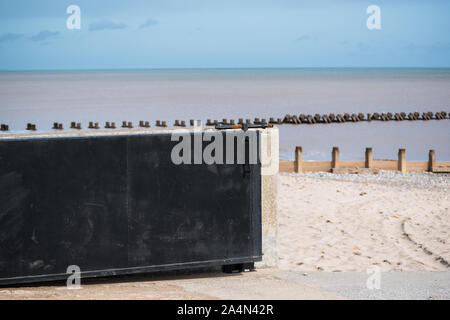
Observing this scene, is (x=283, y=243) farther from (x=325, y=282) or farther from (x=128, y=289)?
(x=128, y=289)

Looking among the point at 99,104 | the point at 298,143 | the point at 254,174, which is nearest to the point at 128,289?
the point at 254,174

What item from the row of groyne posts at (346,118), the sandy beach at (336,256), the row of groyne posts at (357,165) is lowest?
the sandy beach at (336,256)

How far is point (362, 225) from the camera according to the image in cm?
1166

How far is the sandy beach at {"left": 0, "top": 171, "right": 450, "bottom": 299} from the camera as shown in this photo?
693 cm

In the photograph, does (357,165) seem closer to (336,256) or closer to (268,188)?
(336,256)

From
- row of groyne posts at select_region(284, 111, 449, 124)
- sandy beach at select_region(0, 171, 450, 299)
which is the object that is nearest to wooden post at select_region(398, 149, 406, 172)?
sandy beach at select_region(0, 171, 450, 299)

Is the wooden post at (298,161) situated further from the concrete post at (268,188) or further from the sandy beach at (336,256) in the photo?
the concrete post at (268,188)

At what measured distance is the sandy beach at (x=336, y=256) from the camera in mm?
6934

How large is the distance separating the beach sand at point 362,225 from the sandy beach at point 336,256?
15 millimetres

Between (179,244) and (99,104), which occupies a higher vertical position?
(99,104)

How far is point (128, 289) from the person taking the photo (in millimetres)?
7039

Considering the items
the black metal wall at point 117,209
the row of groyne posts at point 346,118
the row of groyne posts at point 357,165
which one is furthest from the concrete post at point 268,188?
the row of groyne posts at point 346,118

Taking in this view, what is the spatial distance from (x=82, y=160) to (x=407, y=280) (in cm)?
404
